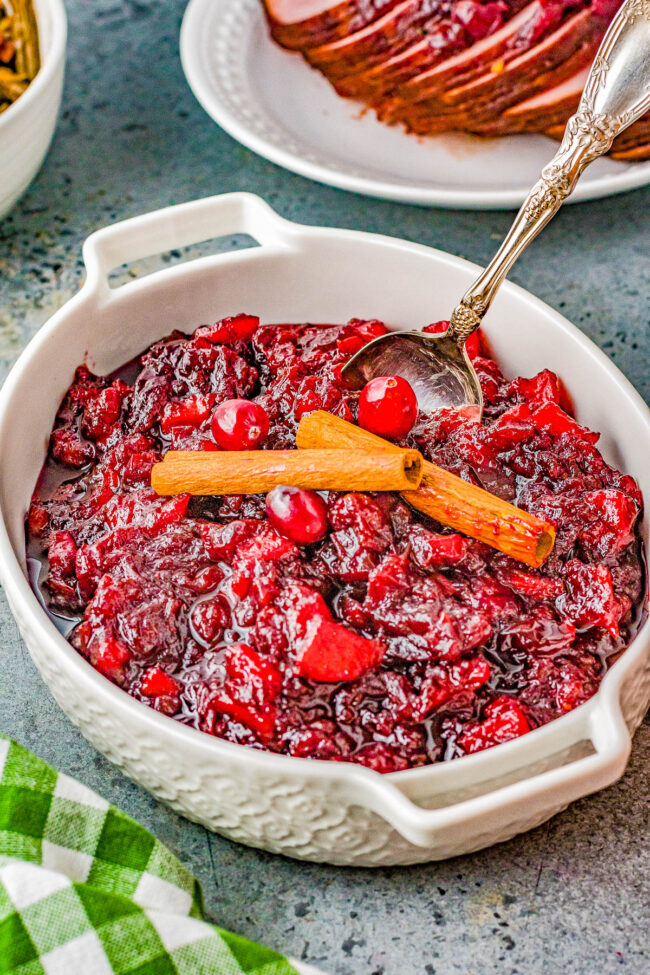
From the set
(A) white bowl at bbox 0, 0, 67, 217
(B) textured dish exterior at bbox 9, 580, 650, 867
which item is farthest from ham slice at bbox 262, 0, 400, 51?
(B) textured dish exterior at bbox 9, 580, 650, 867

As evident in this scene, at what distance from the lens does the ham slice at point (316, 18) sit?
12.8 ft

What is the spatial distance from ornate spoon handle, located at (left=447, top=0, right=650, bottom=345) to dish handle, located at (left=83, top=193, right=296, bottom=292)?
758mm

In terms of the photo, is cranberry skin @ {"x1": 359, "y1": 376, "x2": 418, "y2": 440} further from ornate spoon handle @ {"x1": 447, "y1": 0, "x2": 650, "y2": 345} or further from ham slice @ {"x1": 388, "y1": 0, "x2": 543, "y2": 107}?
ham slice @ {"x1": 388, "y1": 0, "x2": 543, "y2": 107}

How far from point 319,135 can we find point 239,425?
2.01 metres

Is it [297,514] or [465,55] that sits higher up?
[465,55]

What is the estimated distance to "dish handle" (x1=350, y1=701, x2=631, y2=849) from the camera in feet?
6.21

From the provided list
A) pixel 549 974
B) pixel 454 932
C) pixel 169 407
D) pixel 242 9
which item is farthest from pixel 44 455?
pixel 242 9

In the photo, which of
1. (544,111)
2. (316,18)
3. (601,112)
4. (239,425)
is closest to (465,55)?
(544,111)

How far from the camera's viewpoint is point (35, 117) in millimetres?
3553

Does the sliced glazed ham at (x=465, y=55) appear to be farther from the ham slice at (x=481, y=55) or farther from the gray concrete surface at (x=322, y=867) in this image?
the gray concrete surface at (x=322, y=867)

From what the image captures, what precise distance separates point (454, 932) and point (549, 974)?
0.22 m

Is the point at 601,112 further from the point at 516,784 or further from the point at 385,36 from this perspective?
the point at 516,784

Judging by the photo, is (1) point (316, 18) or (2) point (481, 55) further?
(1) point (316, 18)

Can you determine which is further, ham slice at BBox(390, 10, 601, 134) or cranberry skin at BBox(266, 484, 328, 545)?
ham slice at BBox(390, 10, 601, 134)
